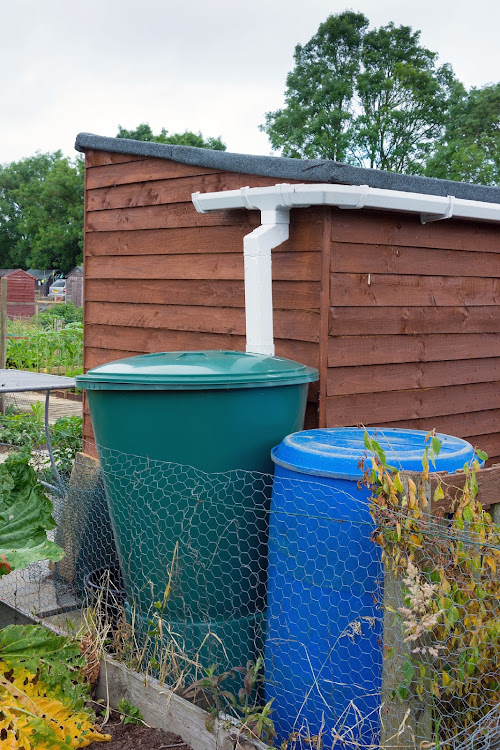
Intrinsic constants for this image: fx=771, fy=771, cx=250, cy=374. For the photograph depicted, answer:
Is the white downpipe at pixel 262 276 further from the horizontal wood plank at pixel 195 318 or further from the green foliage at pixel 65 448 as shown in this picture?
the green foliage at pixel 65 448

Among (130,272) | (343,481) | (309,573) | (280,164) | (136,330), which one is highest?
(280,164)

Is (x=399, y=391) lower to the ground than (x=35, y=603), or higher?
higher

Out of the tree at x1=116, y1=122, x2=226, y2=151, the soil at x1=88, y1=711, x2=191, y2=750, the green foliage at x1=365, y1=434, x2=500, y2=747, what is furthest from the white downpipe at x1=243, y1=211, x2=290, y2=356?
the tree at x1=116, y1=122, x2=226, y2=151

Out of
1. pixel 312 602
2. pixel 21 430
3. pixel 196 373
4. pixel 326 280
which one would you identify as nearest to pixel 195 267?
pixel 326 280

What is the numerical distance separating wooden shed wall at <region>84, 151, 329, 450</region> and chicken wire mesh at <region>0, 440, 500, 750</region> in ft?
3.10

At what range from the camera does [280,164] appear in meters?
3.79

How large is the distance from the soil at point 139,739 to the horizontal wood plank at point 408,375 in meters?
1.70

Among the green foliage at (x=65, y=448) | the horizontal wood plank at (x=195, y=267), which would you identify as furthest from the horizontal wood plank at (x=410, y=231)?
the green foliage at (x=65, y=448)

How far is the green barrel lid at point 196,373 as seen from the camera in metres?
3.04

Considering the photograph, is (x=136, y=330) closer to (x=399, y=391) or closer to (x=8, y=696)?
(x=399, y=391)

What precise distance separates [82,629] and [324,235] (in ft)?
6.96

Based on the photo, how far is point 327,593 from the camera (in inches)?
103

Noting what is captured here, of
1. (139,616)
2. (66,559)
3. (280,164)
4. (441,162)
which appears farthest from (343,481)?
(441,162)

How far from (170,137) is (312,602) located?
4298cm
